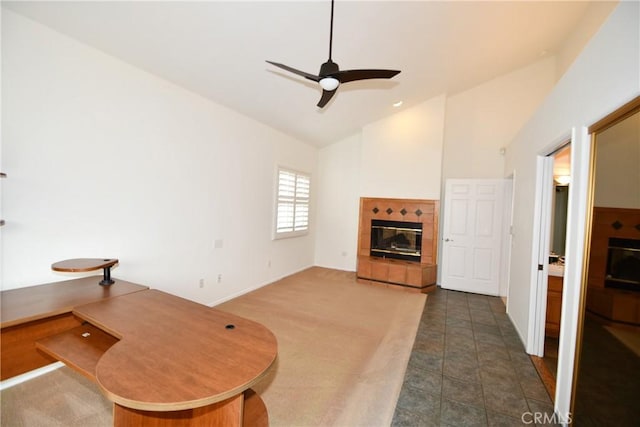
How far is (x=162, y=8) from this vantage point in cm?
220

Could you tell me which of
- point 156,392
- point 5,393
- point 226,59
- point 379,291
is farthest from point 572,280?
point 5,393

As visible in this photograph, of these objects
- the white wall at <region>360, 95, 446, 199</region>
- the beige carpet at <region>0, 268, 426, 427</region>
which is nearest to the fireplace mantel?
the white wall at <region>360, 95, 446, 199</region>

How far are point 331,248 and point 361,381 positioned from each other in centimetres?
446

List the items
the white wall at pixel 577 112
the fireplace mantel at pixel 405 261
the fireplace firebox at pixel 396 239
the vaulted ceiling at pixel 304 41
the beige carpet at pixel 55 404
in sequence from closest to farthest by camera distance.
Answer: the white wall at pixel 577 112 → the beige carpet at pixel 55 404 → the vaulted ceiling at pixel 304 41 → the fireplace mantel at pixel 405 261 → the fireplace firebox at pixel 396 239

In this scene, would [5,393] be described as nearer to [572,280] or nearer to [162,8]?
[162,8]

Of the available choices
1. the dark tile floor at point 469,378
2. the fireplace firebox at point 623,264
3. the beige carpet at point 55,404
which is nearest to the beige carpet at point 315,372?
the beige carpet at point 55,404

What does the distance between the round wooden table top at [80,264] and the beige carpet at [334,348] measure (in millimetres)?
1732

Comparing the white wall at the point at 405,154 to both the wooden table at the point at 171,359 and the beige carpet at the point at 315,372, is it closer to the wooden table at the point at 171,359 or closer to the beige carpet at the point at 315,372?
the beige carpet at the point at 315,372

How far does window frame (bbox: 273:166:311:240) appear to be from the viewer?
5301 mm

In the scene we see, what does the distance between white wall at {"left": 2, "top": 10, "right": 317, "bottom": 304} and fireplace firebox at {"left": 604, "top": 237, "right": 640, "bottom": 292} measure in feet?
13.3

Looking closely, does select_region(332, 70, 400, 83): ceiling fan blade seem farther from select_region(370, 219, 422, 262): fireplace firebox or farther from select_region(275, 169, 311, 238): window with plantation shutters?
select_region(370, 219, 422, 262): fireplace firebox

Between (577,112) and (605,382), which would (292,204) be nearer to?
(577,112)

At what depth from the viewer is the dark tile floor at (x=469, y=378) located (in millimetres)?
2062

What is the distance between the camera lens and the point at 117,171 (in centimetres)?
280
